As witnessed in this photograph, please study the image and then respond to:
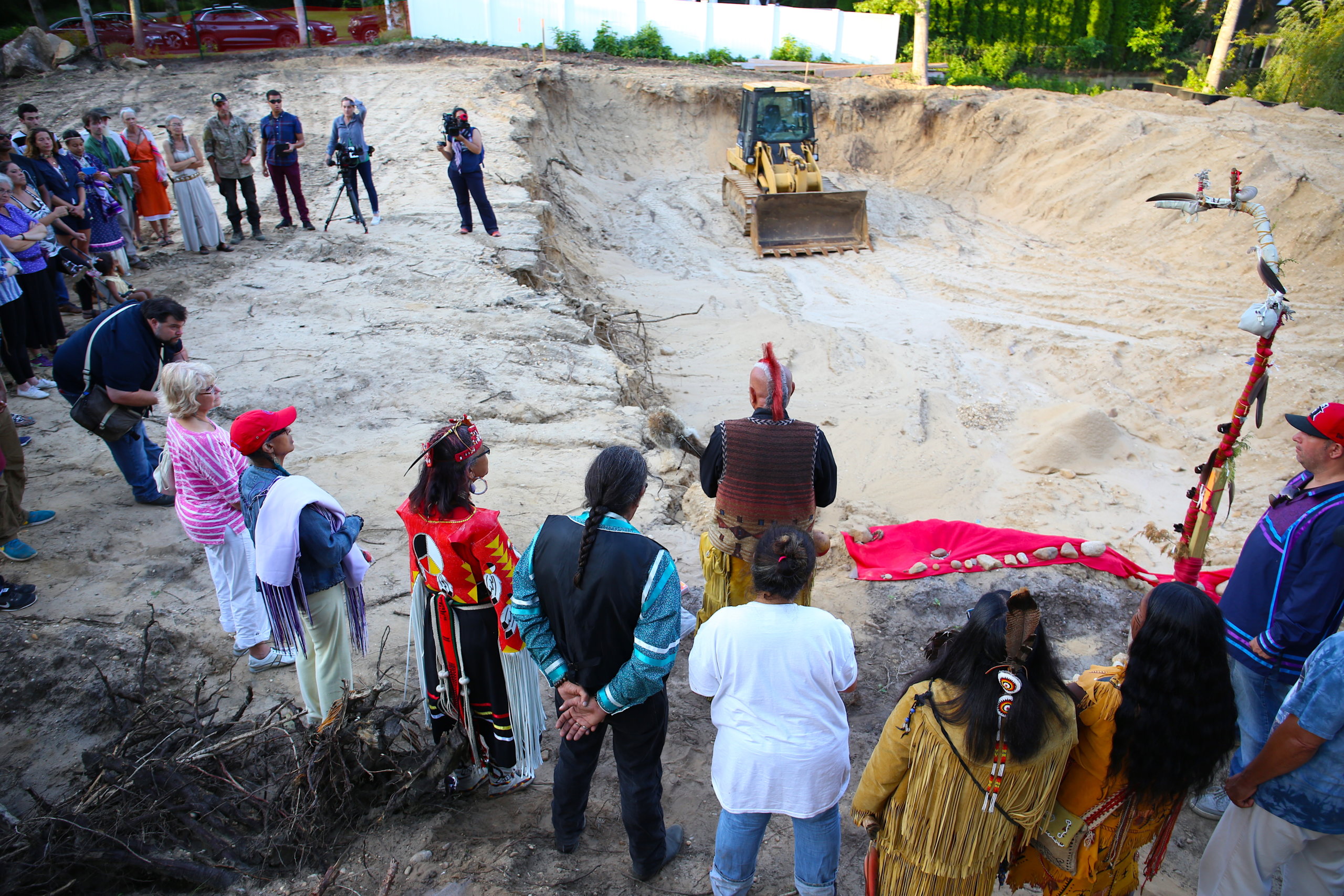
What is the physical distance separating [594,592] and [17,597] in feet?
11.0

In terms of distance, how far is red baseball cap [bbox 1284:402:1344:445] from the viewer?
2.68 metres

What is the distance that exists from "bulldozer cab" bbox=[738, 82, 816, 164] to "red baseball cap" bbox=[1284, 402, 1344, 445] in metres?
12.0

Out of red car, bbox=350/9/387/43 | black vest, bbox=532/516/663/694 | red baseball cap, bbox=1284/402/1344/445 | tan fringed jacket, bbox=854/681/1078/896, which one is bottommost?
tan fringed jacket, bbox=854/681/1078/896

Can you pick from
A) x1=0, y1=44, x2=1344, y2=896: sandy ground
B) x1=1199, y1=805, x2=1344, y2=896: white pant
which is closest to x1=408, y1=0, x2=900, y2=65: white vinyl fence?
x1=0, y1=44, x2=1344, y2=896: sandy ground

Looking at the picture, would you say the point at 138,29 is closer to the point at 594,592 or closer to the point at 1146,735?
the point at 594,592

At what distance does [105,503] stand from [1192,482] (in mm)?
8306

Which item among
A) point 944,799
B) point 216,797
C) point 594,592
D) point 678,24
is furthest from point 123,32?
point 944,799

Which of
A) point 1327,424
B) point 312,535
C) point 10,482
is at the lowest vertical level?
point 10,482

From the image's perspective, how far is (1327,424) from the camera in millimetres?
2709

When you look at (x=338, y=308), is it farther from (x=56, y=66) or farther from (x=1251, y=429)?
(x=56, y=66)

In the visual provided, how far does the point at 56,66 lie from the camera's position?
16.3m

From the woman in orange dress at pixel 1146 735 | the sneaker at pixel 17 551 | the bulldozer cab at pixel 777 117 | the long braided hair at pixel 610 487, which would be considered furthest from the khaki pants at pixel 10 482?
the bulldozer cab at pixel 777 117

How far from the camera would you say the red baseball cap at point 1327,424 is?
2.68 m

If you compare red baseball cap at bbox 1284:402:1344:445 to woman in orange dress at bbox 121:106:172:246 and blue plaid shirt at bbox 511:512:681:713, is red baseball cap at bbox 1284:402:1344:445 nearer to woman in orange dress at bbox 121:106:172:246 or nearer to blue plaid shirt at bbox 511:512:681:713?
blue plaid shirt at bbox 511:512:681:713
